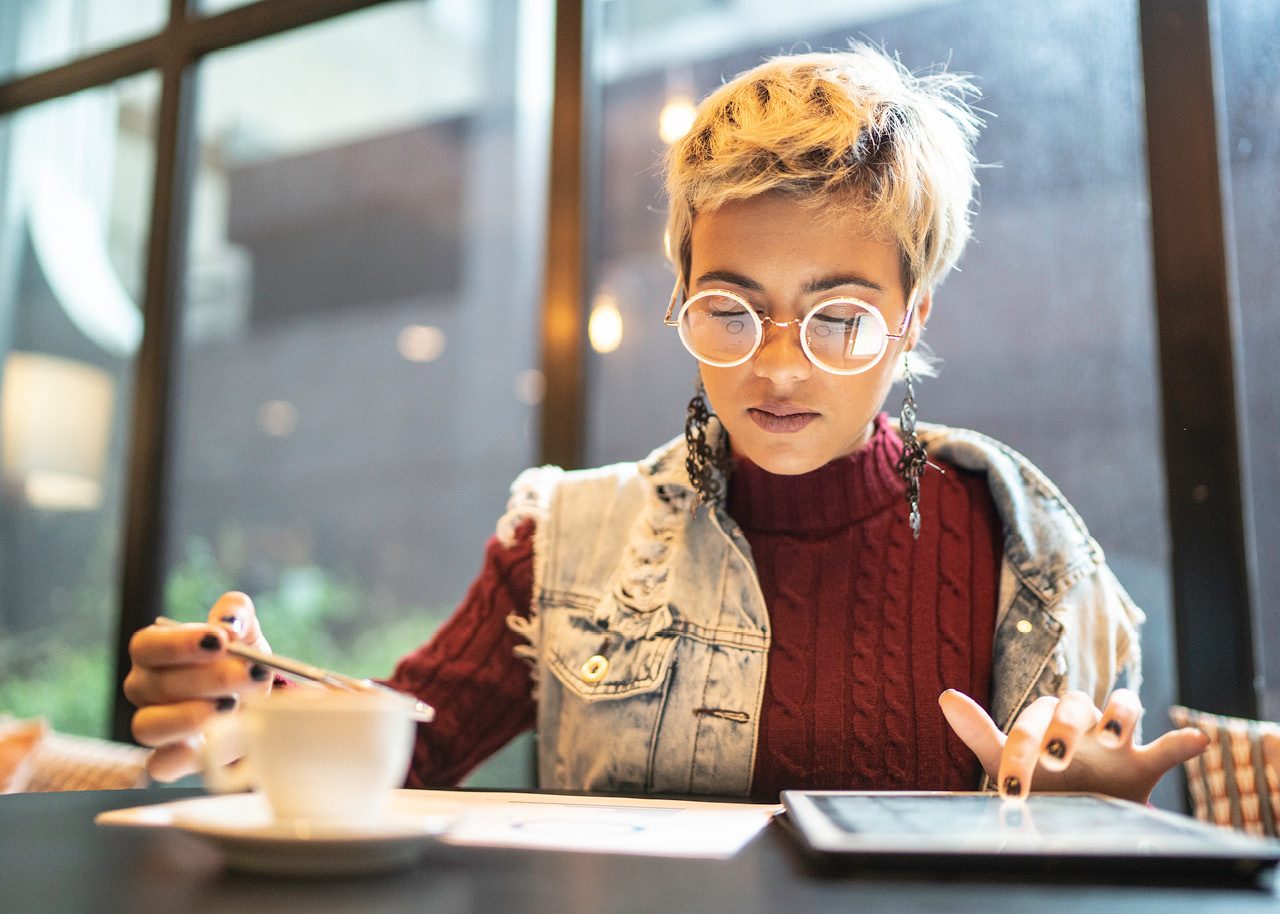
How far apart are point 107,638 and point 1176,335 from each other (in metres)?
2.58

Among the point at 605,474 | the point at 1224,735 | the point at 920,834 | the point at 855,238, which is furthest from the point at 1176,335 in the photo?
the point at 920,834

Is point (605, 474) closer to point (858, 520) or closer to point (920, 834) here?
point (858, 520)

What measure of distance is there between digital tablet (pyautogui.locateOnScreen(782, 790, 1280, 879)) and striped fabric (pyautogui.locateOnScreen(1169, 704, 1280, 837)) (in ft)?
2.26

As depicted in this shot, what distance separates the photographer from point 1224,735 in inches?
51.3

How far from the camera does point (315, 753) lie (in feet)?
1.80

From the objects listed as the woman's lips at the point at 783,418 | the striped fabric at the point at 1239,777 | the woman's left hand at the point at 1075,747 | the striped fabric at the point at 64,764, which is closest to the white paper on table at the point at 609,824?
the woman's left hand at the point at 1075,747

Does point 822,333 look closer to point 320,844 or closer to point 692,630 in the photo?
point 692,630

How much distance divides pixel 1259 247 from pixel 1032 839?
1.40 meters

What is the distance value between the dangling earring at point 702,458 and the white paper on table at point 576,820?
1.58 ft

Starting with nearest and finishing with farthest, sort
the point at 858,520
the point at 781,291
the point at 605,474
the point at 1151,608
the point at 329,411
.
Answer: the point at 781,291 < the point at 858,520 < the point at 605,474 < the point at 1151,608 < the point at 329,411

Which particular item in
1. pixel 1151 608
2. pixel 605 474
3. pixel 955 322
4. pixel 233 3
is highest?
pixel 233 3

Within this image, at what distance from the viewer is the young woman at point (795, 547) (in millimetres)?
1116

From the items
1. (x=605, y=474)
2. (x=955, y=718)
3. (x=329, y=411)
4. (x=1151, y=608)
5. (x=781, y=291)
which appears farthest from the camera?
(x=329, y=411)

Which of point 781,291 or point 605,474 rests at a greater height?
point 781,291
